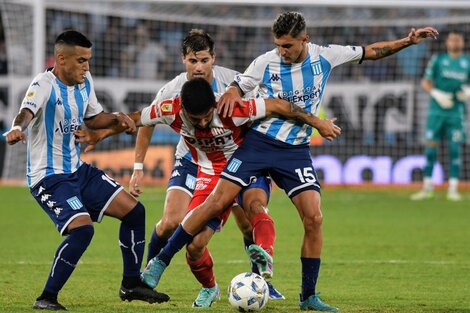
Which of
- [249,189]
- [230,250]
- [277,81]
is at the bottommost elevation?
[230,250]

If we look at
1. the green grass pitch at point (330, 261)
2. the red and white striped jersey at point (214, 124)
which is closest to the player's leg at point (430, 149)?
the green grass pitch at point (330, 261)

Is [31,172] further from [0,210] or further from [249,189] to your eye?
[0,210]

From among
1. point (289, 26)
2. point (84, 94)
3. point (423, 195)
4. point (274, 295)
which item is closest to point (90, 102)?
point (84, 94)

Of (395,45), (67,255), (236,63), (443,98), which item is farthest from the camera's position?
(236,63)

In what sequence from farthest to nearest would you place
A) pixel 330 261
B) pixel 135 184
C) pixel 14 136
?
pixel 330 261 < pixel 135 184 < pixel 14 136

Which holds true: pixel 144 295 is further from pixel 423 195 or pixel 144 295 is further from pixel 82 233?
pixel 423 195

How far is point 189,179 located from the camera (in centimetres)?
834

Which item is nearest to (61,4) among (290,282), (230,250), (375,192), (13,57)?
(13,57)

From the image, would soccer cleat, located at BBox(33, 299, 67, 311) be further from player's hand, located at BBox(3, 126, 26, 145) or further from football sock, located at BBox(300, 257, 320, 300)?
football sock, located at BBox(300, 257, 320, 300)

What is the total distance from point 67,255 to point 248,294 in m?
1.31

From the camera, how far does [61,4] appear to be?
19.5 metres

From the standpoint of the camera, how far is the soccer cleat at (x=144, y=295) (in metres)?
7.44

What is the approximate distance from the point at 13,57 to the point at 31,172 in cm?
1330

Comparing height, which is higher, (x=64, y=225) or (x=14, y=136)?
(x=14, y=136)
